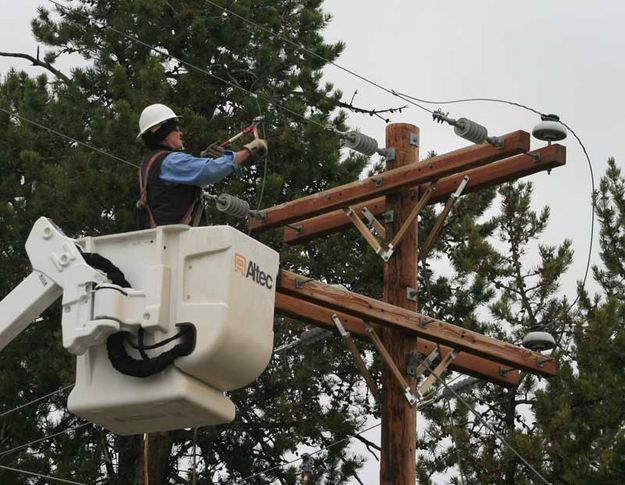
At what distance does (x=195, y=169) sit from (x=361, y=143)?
11.9ft

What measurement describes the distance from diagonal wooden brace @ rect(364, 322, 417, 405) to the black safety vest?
329cm

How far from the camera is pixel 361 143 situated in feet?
41.9

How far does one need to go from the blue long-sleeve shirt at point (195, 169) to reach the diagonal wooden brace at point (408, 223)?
3.57 meters

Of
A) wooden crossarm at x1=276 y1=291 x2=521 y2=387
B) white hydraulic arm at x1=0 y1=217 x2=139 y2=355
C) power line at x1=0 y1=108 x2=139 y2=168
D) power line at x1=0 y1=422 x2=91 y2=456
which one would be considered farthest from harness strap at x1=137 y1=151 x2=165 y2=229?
power line at x1=0 y1=422 x2=91 y2=456

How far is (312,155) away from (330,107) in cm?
91

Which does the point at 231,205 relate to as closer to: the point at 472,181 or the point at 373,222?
the point at 373,222

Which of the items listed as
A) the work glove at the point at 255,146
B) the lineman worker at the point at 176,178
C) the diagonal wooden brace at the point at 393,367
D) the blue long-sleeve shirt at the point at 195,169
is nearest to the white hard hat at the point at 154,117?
the lineman worker at the point at 176,178

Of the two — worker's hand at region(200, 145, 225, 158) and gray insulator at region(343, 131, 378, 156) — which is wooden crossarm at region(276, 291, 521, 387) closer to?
gray insulator at region(343, 131, 378, 156)

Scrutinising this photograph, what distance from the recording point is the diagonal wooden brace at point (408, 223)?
1278cm

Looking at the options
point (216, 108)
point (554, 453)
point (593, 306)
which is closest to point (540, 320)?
point (593, 306)

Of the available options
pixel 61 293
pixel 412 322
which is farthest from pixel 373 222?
pixel 61 293

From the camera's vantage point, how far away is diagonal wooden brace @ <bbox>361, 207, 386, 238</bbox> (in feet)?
43.0

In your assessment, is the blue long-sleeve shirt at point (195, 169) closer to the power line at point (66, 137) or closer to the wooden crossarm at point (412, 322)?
the wooden crossarm at point (412, 322)

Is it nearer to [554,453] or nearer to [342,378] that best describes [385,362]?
[554,453]
